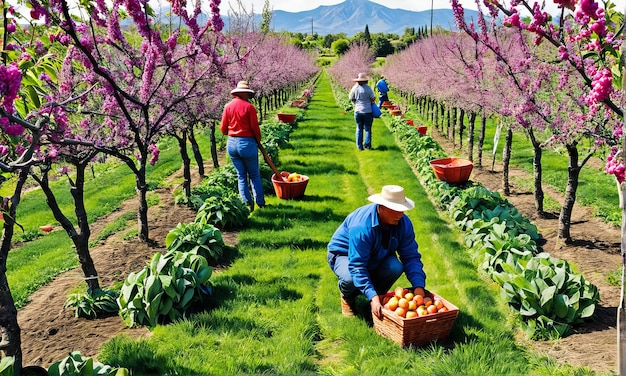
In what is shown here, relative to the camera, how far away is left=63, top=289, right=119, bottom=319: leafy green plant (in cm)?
557

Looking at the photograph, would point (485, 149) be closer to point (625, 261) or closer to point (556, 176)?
point (556, 176)

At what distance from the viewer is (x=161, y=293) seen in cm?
505

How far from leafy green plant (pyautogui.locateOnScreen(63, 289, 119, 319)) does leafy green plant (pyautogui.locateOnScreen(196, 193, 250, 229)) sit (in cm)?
223

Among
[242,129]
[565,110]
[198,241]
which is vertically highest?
[565,110]

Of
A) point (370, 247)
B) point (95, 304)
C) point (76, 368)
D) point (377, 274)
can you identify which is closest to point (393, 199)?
point (370, 247)

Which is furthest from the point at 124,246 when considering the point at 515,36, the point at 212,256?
the point at 515,36

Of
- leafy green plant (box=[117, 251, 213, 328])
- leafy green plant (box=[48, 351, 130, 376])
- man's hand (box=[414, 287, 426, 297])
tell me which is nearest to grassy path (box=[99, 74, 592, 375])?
leafy green plant (box=[117, 251, 213, 328])

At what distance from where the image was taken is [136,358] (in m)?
4.28

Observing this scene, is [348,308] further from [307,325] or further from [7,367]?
[7,367]

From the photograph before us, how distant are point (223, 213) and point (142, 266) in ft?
4.91

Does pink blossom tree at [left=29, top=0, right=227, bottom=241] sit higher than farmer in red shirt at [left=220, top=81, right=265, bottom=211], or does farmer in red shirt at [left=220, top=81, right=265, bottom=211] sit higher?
pink blossom tree at [left=29, top=0, right=227, bottom=241]

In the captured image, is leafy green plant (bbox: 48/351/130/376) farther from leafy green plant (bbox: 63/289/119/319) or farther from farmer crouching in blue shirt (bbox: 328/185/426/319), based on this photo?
farmer crouching in blue shirt (bbox: 328/185/426/319)

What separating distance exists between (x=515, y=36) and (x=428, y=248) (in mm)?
6288

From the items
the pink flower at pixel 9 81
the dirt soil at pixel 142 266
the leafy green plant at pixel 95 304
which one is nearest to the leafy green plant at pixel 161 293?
the dirt soil at pixel 142 266
